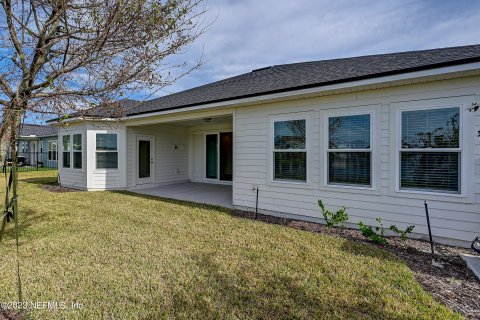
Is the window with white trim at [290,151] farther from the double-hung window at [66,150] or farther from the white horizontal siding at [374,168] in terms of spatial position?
the double-hung window at [66,150]

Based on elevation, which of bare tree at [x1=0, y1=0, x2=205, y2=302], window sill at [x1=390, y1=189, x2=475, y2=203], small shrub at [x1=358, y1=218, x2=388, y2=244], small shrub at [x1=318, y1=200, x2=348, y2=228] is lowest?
small shrub at [x1=358, y1=218, x2=388, y2=244]

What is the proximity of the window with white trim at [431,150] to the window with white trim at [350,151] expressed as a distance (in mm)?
619

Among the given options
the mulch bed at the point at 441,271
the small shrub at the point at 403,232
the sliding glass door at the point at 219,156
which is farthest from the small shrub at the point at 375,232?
the sliding glass door at the point at 219,156

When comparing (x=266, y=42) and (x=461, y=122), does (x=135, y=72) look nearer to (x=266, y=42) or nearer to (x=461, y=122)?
(x=461, y=122)

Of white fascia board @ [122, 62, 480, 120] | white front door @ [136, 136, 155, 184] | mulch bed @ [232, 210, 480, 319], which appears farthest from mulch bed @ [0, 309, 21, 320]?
white front door @ [136, 136, 155, 184]

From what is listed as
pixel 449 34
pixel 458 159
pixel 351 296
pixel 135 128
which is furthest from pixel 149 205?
pixel 449 34

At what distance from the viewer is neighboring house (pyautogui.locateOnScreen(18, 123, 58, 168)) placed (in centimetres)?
2240

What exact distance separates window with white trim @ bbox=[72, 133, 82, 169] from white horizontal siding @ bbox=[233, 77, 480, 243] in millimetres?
7406

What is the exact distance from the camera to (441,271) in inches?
135

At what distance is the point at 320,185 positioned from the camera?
5676mm

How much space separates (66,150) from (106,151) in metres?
2.66

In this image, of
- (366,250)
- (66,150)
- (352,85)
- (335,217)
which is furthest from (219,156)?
(366,250)

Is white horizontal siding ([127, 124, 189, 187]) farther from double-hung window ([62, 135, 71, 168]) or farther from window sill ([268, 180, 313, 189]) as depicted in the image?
window sill ([268, 180, 313, 189])

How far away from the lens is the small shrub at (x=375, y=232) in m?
4.47
